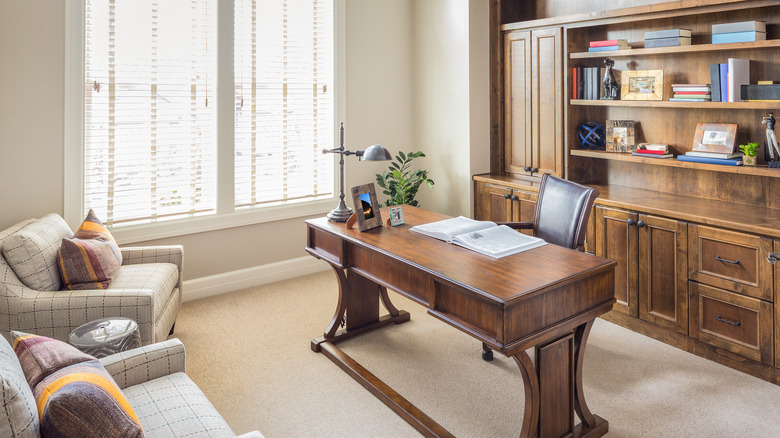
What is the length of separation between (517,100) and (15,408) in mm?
3888

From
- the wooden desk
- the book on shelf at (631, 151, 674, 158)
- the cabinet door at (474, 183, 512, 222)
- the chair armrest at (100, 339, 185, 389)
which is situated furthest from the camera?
the cabinet door at (474, 183, 512, 222)

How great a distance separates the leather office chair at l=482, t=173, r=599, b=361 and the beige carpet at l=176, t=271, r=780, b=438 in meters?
0.40

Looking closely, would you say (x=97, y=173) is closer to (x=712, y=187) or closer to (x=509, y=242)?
(x=509, y=242)

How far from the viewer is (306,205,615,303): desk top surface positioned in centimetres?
204

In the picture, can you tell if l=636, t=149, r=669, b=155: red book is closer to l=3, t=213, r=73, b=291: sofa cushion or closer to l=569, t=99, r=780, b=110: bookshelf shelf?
l=569, t=99, r=780, b=110: bookshelf shelf

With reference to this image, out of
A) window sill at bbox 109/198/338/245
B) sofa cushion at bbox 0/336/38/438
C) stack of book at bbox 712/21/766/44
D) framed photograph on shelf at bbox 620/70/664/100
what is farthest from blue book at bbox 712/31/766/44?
sofa cushion at bbox 0/336/38/438

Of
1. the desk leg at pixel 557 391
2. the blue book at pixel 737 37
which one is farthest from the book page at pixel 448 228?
the blue book at pixel 737 37

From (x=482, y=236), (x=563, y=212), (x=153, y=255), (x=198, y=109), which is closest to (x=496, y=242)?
(x=482, y=236)

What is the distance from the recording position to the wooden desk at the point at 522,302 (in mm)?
2002

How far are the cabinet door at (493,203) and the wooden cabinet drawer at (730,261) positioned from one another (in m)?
1.40

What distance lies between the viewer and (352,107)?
4.71 meters

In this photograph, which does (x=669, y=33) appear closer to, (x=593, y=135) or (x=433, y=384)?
(x=593, y=135)

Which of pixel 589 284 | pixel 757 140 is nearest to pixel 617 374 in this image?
pixel 589 284

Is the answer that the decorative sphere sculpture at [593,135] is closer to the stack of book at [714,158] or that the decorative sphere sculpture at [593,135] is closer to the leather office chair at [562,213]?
the stack of book at [714,158]
